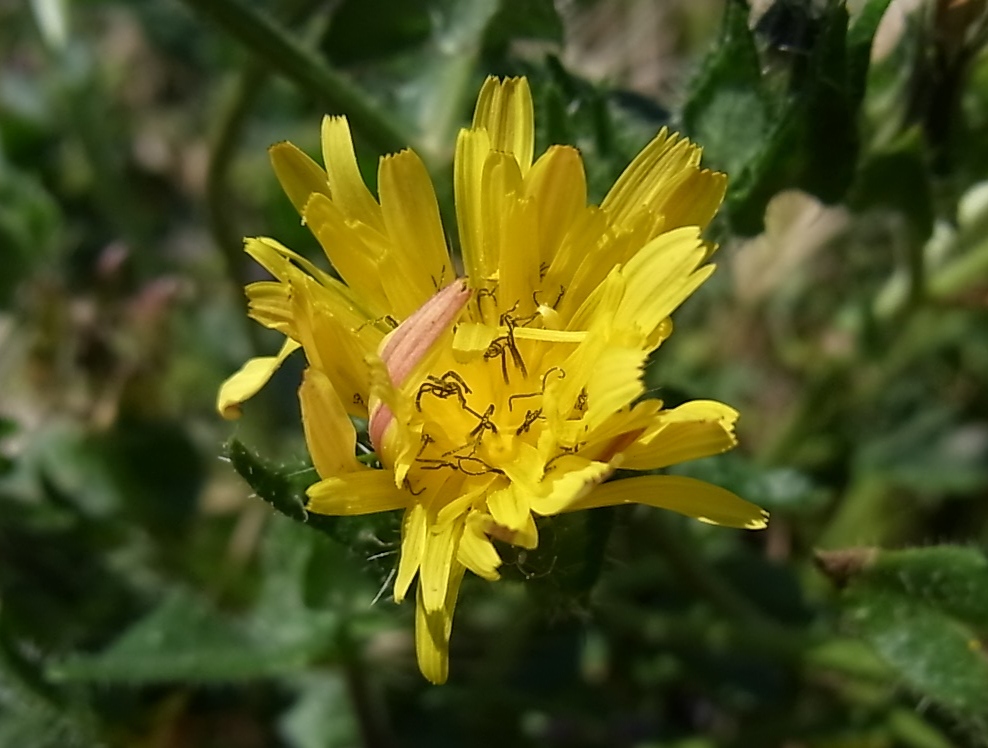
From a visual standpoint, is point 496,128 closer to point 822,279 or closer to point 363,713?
point 363,713

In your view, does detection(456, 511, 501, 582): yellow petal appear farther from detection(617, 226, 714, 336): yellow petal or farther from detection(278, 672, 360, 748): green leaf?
detection(278, 672, 360, 748): green leaf

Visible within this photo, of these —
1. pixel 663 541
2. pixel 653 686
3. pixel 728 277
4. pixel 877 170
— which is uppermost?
pixel 877 170

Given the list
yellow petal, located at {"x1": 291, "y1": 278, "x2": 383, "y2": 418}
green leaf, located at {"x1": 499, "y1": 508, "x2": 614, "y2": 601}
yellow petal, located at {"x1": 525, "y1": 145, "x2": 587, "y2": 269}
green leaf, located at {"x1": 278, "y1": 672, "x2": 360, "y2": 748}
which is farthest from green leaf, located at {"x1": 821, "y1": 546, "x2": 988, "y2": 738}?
green leaf, located at {"x1": 278, "y1": 672, "x2": 360, "y2": 748}

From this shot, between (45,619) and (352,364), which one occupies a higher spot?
(352,364)

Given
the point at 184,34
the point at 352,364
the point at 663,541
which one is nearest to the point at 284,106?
the point at 184,34

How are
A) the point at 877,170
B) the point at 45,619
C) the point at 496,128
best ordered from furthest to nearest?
the point at 45,619 < the point at 877,170 < the point at 496,128

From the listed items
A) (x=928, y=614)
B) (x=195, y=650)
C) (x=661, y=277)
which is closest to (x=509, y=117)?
(x=661, y=277)

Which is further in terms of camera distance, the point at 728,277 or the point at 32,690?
the point at 728,277
